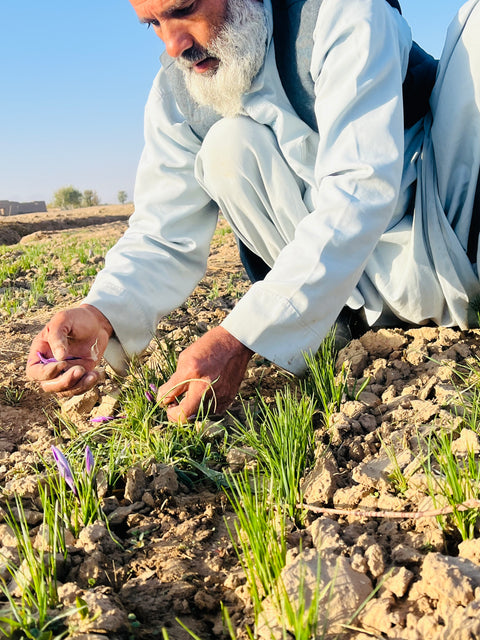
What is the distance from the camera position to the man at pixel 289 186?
2.01 m

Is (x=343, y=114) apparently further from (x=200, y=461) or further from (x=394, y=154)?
(x=200, y=461)

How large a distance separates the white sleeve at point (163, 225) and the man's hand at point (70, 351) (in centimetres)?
22

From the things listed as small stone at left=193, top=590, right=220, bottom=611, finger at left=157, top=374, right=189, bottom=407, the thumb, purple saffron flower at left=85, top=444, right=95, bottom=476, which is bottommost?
small stone at left=193, top=590, right=220, bottom=611

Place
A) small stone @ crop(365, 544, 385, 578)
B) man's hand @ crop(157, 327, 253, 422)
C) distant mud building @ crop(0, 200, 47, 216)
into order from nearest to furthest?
1. small stone @ crop(365, 544, 385, 578)
2. man's hand @ crop(157, 327, 253, 422)
3. distant mud building @ crop(0, 200, 47, 216)

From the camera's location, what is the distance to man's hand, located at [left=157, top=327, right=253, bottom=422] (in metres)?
1.92

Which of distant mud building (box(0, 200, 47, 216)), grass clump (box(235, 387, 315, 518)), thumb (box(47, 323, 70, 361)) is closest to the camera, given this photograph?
grass clump (box(235, 387, 315, 518))

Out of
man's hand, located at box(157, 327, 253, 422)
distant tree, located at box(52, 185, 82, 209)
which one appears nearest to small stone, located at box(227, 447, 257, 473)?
man's hand, located at box(157, 327, 253, 422)

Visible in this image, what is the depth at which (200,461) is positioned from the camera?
1882 millimetres

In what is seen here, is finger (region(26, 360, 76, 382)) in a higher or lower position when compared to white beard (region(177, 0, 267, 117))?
lower

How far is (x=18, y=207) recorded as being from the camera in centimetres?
3225

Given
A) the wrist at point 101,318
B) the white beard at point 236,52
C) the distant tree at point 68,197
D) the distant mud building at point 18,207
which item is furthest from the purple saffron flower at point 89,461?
the distant tree at point 68,197

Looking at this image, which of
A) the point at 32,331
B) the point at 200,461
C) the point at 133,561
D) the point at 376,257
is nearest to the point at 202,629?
the point at 133,561

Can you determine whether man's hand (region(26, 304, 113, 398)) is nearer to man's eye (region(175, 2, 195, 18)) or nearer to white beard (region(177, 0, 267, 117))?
white beard (region(177, 0, 267, 117))

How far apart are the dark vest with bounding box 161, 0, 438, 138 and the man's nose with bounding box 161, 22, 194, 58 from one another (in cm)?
16
